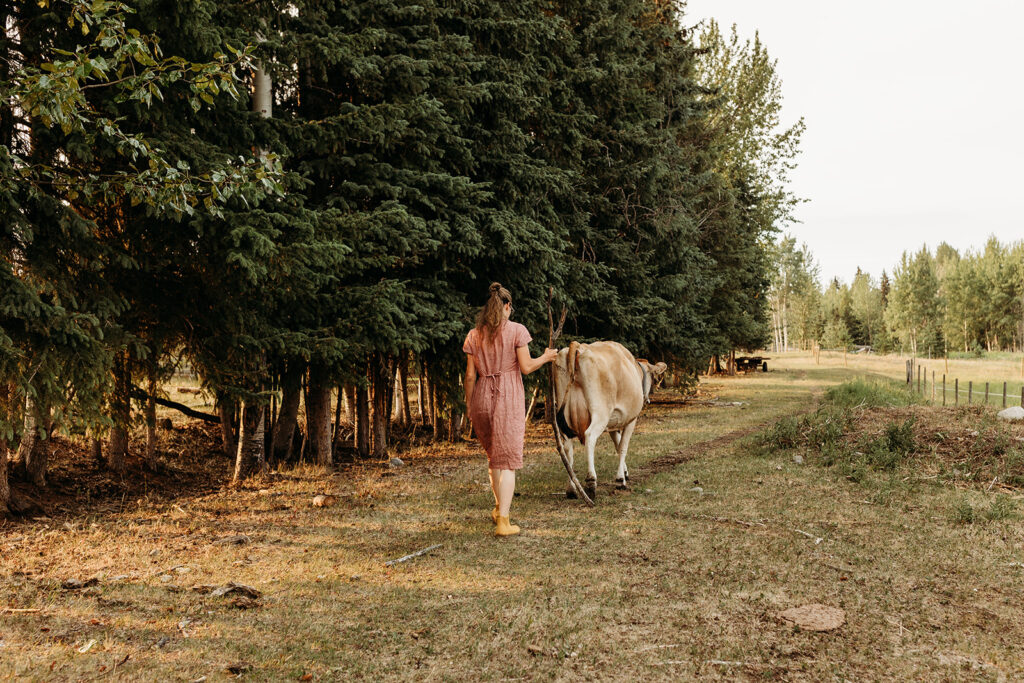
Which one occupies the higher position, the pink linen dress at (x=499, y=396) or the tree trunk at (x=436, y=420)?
the pink linen dress at (x=499, y=396)

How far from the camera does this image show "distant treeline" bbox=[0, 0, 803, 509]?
534 centimetres

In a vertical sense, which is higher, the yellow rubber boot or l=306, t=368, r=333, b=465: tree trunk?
l=306, t=368, r=333, b=465: tree trunk

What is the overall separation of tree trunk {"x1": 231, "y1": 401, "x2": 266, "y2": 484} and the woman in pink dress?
3863 millimetres

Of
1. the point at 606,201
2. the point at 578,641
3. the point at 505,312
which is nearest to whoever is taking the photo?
the point at 578,641

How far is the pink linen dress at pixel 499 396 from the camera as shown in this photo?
20.1ft

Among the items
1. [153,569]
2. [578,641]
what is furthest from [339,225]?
[578,641]

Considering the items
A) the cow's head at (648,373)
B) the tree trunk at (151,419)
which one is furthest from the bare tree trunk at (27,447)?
the cow's head at (648,373)

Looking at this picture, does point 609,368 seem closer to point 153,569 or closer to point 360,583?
point 360,583

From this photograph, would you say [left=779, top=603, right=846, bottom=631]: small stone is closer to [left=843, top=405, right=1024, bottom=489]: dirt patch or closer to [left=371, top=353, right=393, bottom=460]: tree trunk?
[left=843, top=405, right=1024, bottom=489]: dirt patch

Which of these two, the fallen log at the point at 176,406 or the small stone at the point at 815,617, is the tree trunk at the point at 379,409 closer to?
the fallen log at the point at 176,406

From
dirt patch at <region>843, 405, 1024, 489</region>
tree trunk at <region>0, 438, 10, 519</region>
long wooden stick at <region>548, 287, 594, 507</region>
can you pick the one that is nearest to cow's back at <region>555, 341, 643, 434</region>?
long wooden stick at <region>548, 287, 594, 507</region>

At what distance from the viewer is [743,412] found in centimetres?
1744

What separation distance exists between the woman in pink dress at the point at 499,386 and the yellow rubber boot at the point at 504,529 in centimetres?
5

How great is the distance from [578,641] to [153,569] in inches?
133
